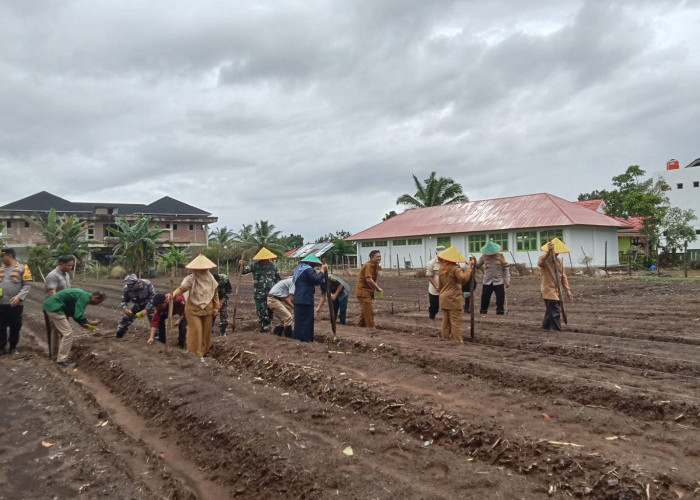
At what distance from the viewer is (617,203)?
114ft

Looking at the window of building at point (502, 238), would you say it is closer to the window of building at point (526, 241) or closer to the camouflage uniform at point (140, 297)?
the window of building at point (526, 241)

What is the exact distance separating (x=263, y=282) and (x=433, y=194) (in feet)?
107

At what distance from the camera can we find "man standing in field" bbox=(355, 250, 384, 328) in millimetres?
9320

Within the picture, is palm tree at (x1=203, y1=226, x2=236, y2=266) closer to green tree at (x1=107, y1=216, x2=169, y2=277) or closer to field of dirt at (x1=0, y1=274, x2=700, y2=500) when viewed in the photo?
green tree at (x1=107, y1=216, x2=169, y2=277)

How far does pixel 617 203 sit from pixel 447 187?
39.5 feet

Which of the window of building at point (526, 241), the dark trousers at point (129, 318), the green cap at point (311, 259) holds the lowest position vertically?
the dark trousers at point (129, 318)

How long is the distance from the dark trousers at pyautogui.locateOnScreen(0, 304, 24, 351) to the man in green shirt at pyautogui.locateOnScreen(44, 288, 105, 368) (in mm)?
796

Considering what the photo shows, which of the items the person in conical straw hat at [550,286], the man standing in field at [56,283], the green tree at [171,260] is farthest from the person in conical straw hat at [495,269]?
the green tree at [171,260]

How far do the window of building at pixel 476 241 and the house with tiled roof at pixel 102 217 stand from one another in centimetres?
2348

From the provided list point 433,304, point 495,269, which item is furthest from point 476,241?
point 433,304

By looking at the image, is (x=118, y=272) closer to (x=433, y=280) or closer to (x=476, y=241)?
(x=476, y=241)

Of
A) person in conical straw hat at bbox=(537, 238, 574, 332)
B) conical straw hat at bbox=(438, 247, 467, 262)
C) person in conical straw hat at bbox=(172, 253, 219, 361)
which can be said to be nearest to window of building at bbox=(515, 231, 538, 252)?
person in conical straw hat at bbox=(537, 238, 574, 332)

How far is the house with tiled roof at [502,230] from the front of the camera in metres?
26.4

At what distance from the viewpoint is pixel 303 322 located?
8.12m
